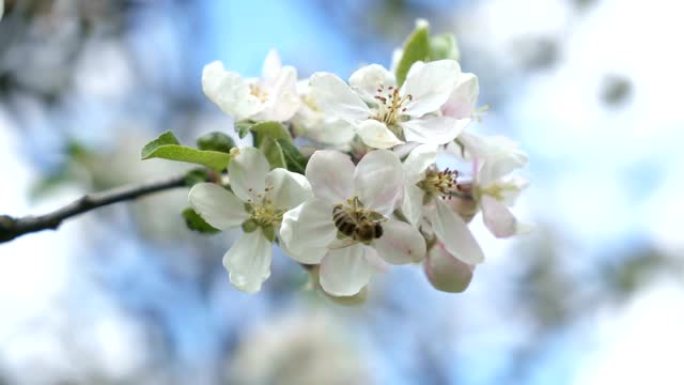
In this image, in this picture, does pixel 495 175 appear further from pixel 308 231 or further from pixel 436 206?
pixel 308 231

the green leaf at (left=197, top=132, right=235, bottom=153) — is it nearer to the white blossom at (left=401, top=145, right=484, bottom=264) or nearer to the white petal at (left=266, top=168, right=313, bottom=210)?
the white petal at (left=266, top=168, right=313, bottom=210)

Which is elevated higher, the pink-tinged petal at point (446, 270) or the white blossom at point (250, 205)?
the pink-tinged petal at point (446, 270)

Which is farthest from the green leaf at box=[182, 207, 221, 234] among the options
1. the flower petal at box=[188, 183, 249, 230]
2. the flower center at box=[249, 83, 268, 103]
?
the flower center at box=[249, 83, 268, 103]

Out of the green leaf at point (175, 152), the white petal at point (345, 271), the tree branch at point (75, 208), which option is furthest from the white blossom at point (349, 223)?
the tree branch at point (75, 208)

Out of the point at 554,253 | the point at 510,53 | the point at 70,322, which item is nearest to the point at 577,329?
the point at 554,253

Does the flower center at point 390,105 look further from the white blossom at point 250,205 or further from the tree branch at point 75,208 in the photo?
the tree branch at point 75,208

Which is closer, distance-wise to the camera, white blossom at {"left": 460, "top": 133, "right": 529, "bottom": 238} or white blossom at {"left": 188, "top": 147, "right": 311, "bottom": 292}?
white blossom at {"left": 188, "top": 147, "right": 311, "bottom": 292}
